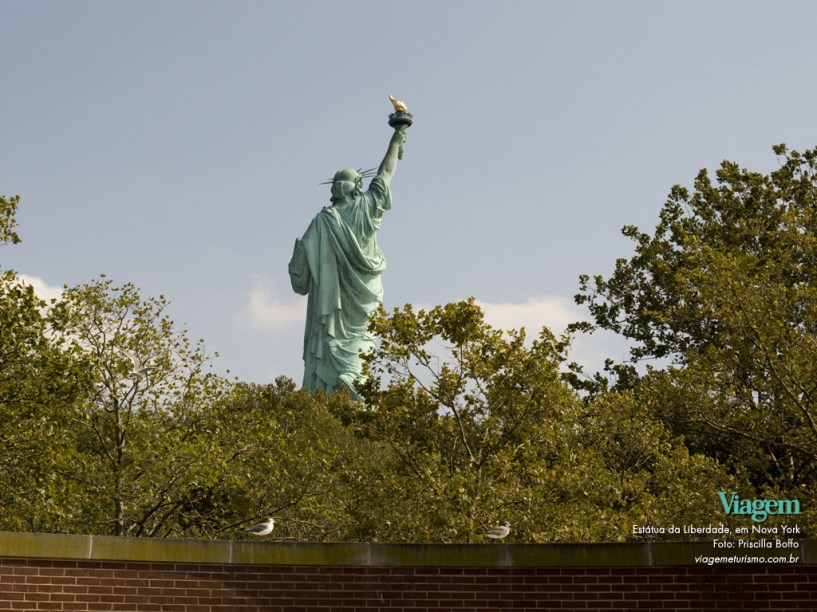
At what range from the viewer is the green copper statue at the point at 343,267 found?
5684 cm

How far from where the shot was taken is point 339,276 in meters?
57.7

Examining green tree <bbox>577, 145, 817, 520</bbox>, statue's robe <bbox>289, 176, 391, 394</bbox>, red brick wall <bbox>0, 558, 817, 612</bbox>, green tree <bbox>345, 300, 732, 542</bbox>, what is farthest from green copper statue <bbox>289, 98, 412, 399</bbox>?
red brick wall <bbox>0, 558, 817, 612</bbox>

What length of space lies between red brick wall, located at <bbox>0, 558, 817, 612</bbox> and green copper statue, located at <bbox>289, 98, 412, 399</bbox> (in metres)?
44.7

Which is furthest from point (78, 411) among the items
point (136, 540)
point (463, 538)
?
point (136, 540)

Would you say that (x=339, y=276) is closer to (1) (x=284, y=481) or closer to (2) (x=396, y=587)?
(1) (x=284, y=481)

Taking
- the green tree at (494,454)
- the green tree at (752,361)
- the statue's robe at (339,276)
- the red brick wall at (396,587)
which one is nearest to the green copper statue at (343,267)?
the statue's robe at (339,276)

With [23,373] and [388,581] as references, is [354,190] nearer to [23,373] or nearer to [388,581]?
[23,373]

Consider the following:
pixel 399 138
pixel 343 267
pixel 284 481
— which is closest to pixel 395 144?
pixel 399 138

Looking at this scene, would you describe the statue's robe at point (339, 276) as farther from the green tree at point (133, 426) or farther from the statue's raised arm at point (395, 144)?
the green tree at point (133, 426)

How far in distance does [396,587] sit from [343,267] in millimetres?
46333

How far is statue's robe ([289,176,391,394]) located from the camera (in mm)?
56906

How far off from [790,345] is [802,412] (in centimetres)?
134

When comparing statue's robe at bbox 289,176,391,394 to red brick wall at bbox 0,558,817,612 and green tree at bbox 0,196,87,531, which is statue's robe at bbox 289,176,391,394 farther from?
red brick wall at bbox 0,558,817,612

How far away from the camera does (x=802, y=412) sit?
60.6ft
